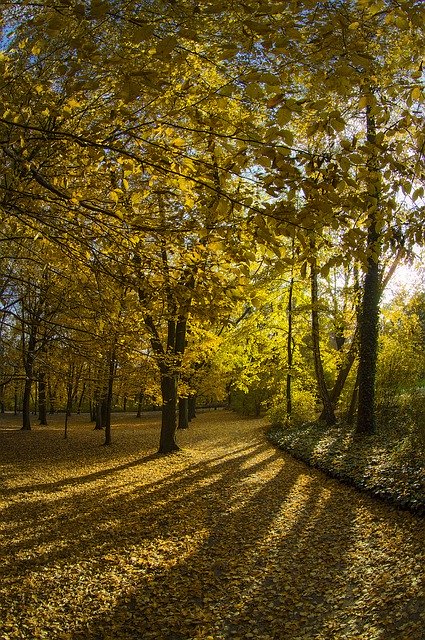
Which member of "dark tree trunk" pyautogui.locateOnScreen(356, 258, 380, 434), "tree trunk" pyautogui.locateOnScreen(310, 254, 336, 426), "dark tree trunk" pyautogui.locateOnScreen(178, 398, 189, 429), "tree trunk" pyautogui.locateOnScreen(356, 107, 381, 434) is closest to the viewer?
"tree trunk" pyautogui.locateOnScreen(356, 107, 381, 434)

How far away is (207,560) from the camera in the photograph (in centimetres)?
630

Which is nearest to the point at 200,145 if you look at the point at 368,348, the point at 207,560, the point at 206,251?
the point at 206,251

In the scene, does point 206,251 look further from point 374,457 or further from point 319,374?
point 319,374

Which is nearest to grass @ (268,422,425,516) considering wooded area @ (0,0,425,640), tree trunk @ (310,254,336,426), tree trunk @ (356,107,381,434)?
wooded area @ (0,0,425,640)

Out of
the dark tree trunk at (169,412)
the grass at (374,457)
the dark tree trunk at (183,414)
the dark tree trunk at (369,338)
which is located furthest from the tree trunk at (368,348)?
the dark tree trunk at (183,414)

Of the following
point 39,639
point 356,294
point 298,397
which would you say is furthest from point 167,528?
point 298,397

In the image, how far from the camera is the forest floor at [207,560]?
4637 mm

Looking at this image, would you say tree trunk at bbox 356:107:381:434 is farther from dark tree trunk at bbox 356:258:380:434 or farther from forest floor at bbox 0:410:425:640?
forest floor at bbox 0:410:425:640

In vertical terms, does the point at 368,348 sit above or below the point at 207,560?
above

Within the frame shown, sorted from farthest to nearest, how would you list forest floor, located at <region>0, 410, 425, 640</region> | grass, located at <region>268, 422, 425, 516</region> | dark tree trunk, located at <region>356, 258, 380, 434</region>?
dark tree trunk, located at <region>356, 258, 380, 434</region> → grass, located at <region>268, 422, 425, 516</region> → forest floor, located at <region>0, 410, 425, 640</region>

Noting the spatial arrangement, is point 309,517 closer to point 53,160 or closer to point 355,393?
point 53,160

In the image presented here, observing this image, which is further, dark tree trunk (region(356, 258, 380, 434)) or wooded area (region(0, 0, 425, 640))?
dark tree trunk (region(356, 258, 380, 434))

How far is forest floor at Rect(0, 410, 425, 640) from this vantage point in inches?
183

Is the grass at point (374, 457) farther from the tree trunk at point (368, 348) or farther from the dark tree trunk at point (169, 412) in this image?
the dark tree trunk at point (169, 412)
